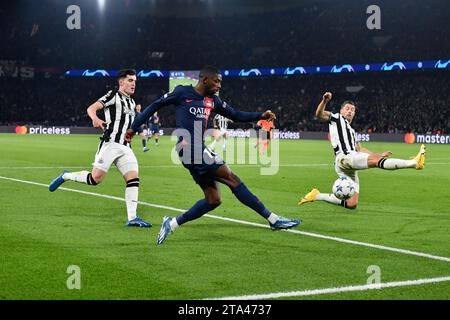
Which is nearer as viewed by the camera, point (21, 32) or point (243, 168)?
point (243, 168)

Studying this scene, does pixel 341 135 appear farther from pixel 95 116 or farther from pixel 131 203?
pixel 95 116

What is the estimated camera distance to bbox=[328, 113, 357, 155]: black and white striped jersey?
10992 mm

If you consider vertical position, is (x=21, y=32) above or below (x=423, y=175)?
above

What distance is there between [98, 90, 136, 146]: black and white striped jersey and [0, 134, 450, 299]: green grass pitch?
3.96 ft

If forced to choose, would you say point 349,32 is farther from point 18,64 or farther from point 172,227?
point 172,227

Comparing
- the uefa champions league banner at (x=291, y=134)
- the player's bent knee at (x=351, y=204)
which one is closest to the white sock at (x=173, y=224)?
the player's bent knee at (x=351, y=204)

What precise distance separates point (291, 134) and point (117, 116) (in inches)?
1593

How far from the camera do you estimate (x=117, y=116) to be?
9.50 metres

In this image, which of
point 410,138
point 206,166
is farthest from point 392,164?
point 410,138

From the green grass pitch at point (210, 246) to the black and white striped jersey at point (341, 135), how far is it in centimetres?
103

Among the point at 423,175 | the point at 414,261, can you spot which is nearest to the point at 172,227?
the point at 414,261

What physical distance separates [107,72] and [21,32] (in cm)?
1031

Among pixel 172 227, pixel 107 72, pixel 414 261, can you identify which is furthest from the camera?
pixel 107 72

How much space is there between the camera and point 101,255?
695 centimetres
